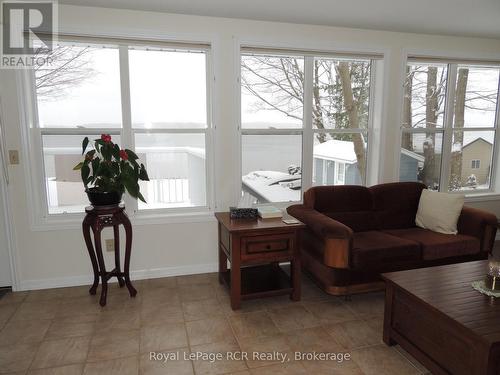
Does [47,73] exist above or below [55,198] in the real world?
above

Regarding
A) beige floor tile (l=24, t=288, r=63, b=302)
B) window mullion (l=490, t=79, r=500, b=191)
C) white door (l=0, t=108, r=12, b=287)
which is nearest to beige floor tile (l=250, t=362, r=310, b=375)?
beige floor tile (l=24, t=288, r=63, b=302)

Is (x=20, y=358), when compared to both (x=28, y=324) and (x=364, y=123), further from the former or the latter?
(x=364, y=123)

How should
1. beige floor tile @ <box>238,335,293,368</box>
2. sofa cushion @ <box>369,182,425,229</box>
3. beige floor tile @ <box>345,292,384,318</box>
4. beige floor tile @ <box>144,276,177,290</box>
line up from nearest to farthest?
1. beige floor tile @ <box>238,335,293,368</box>
2. beige floor tile @ <box>345,292,384,318</box>
3. beige floor tile @ <box>144,276,177,290</box>
4. sofa cushion @ <box>369,182,425,229</box>

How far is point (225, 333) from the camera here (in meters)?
2.45

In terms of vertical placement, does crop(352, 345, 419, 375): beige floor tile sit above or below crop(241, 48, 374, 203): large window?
below

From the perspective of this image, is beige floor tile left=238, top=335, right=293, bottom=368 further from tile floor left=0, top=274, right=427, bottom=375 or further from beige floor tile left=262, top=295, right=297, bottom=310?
beige floor tile left=262, top=295, right=297, bottom=310

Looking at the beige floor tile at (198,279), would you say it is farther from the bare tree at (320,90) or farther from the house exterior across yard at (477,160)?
the house exterior across yard at (477,160)

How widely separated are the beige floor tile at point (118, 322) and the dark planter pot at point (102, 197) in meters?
0.85

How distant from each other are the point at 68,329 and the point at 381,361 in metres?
2.11

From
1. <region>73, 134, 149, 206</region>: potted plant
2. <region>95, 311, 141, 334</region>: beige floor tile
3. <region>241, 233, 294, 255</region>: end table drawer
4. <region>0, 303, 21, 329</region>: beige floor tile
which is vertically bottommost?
<region>0, 303, 21, 329</region>: beige floor tile

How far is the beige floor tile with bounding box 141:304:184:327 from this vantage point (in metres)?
2.60

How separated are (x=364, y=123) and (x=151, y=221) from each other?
2458 millimetres

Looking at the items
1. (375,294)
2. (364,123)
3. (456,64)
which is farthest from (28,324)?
(456,64)

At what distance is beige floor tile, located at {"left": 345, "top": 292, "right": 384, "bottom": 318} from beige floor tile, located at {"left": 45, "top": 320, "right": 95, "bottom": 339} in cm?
196
